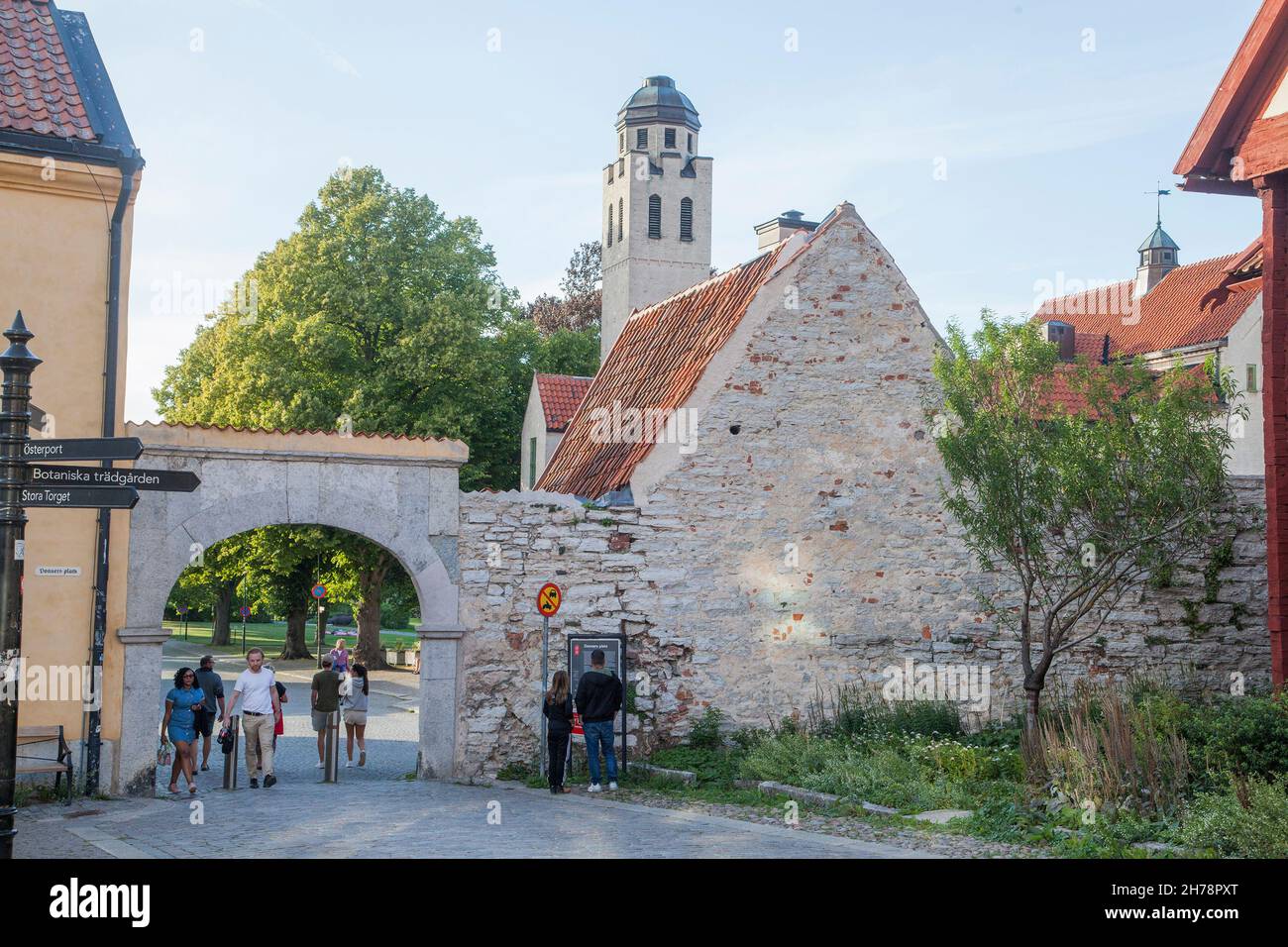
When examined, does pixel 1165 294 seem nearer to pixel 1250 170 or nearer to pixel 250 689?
pixel 1250 170

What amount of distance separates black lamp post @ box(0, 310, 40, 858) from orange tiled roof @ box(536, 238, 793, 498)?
30.9 feet

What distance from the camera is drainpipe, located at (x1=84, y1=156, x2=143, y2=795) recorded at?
1425 centimetres

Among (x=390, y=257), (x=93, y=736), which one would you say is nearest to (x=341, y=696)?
(x=93, y=736)

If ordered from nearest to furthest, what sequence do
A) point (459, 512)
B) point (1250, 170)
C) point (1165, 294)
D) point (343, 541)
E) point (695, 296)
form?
1. point (1250, 170)
2. point (459, 512)
3. point (695, 296)
4. point (343, 541)
5. point (1165, 294)

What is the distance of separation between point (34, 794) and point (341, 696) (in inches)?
233

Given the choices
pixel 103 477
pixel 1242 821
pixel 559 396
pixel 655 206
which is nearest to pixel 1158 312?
pixel 559 396

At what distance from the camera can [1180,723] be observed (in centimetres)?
1270

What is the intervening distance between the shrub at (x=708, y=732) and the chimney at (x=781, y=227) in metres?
20.6

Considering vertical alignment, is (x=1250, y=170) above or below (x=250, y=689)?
above

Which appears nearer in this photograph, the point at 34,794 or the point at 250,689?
the point at 34,794

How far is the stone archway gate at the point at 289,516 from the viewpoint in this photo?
579 inches

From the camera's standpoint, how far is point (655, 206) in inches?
2058

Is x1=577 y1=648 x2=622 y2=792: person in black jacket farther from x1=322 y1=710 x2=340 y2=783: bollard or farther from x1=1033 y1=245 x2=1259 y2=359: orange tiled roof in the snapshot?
x1=1033 y1=245 x2=1259 y2=359: orange tiled roof

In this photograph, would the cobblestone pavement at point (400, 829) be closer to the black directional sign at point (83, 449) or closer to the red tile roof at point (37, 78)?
the black directional sign at point (83, 449)
